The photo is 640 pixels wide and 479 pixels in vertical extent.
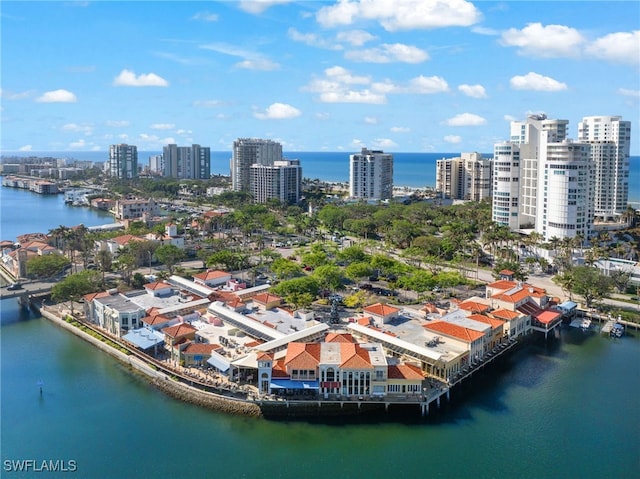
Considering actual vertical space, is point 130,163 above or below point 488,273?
above

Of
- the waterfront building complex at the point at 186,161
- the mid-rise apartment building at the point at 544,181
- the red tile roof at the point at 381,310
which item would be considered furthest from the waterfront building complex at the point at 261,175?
the red tile roof at the point at 381,310

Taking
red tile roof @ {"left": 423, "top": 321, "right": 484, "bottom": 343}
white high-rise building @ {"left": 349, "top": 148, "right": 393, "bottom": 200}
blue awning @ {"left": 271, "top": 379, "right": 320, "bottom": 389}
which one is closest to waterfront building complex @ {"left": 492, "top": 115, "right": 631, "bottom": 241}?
red tile roof @ {"left": 423, "top": 321, "right": 484, "bottom": 343}

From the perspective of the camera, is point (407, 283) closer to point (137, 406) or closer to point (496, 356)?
point (496, 356)

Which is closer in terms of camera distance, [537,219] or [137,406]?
[137,406]

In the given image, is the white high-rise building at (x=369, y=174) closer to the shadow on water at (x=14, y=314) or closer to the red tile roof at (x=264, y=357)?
the shadow on water at (x=14, y=314)

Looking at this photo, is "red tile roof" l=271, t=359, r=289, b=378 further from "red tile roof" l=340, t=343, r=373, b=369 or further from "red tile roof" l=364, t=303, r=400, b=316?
"red tile roof" l=364, t=303, r=400, b=316

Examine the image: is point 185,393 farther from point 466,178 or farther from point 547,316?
point 466,178

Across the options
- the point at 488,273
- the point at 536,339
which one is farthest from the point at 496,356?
the point at 488,273
